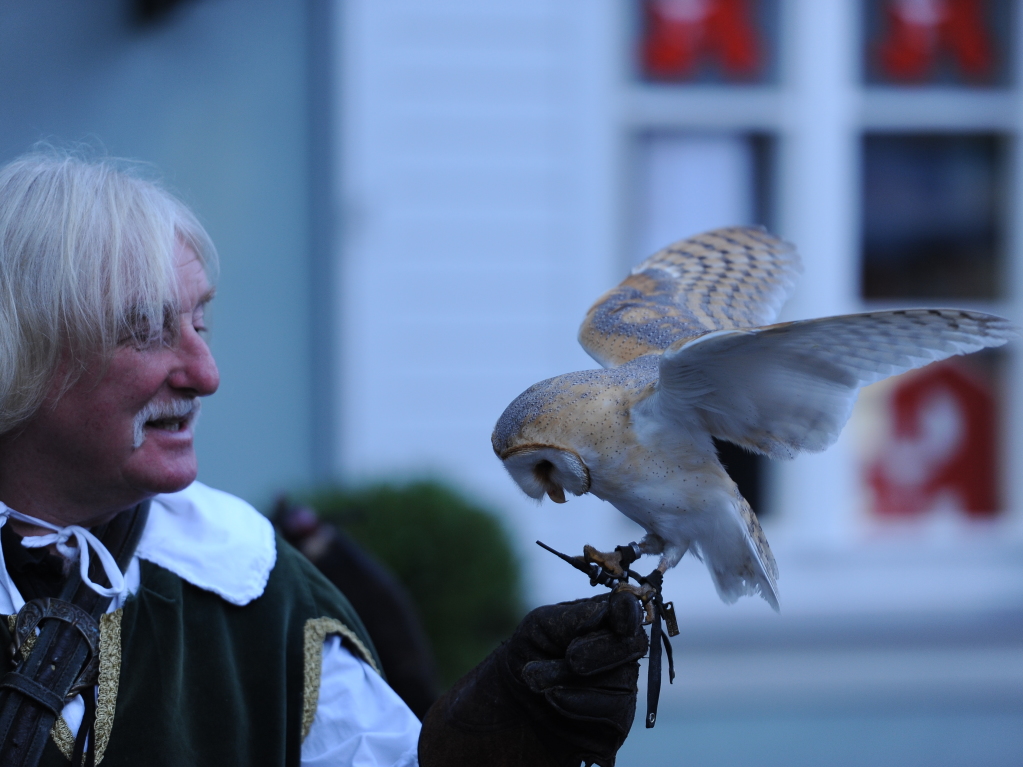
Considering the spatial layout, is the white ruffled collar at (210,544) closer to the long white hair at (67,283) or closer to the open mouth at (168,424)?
the open mouth at (168,424)

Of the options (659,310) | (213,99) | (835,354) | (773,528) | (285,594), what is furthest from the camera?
(773,528)

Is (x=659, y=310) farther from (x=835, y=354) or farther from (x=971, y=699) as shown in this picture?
(x=971, y=699)

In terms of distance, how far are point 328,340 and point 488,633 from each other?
1.48 metres

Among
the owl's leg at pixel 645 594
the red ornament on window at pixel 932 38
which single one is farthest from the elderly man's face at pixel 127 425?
the red ornament on window at pixel 932 38

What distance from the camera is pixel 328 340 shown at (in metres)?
4.09

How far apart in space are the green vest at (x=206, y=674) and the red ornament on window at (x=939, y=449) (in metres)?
3.46

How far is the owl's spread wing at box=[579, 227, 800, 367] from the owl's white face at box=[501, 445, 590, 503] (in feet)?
1.01

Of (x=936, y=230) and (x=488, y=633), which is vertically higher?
(x=936, y=230)

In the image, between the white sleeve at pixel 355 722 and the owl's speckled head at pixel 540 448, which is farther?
the white sleeve at pixel 355 722

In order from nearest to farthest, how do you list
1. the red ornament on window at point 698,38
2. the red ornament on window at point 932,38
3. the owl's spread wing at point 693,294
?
the owl's spread wing at point 693,294 → the red ornament on window at point 698,38 → the red ornament on window at point 932,38

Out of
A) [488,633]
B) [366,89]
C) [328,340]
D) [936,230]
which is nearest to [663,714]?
[488,633]

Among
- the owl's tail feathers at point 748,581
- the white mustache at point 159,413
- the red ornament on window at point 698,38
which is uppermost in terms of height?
the red ornament on window at point 698,38

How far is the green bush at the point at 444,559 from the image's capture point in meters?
3.17

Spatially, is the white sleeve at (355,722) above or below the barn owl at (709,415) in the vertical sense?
below
